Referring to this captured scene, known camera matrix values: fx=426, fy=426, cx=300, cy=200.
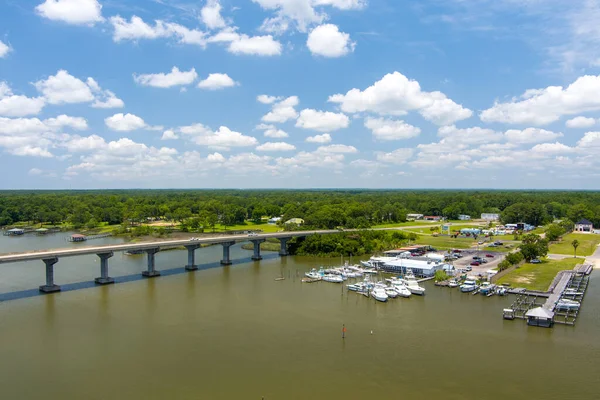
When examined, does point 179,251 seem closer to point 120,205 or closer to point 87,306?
point 87,306

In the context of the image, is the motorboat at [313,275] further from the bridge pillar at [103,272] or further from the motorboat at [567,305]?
the motorboat at [567,305]

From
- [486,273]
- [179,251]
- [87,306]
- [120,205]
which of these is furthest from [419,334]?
[120,205]

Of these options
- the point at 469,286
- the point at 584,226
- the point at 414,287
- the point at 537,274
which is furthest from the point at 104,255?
the point at 584,226

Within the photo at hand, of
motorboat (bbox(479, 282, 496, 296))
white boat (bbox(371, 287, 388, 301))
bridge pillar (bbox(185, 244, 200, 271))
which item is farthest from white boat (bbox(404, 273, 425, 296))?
bridge pillar (bbox(185, 244, 200, 271))

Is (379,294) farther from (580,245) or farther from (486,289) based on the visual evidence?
(580,245)

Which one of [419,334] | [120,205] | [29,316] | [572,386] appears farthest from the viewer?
[120,205]
